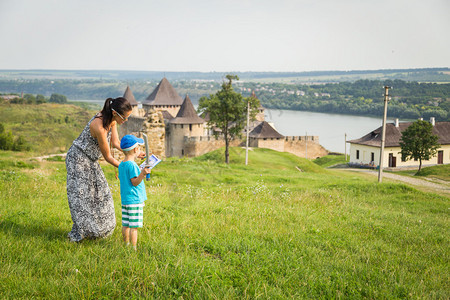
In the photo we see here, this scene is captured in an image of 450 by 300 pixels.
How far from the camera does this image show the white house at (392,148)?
116 ft

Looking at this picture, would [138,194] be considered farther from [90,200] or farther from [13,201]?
[13,201]

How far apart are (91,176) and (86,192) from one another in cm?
17

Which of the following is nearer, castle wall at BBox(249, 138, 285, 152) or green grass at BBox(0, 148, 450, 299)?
green grass at BBox(0, 148, 450, 299)

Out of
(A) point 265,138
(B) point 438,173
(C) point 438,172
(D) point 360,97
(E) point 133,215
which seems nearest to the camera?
(E) point 133,215

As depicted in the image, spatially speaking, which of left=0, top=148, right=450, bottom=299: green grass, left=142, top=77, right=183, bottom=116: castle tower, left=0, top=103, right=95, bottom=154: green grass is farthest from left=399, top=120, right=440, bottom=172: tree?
left=0, top=103, right=95, bottom=154: green grass

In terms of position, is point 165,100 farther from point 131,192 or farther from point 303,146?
point 131,192

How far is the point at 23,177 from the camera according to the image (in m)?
8.29

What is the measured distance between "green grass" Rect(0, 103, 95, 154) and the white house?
29213 mm

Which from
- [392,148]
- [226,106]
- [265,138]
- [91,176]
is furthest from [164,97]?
[91,176]

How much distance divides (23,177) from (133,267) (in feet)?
19.9

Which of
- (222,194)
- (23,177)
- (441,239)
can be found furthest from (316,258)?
(23,177)

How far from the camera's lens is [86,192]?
398 cm

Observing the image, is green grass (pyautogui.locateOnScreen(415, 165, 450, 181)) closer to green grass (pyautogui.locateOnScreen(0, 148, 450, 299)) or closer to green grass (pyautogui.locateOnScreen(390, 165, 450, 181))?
green grass (pyautogui.locateOnScreen(390, 165, 450, 181))

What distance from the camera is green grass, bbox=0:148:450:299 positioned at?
3.17m
